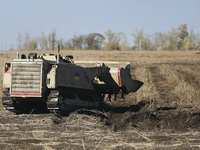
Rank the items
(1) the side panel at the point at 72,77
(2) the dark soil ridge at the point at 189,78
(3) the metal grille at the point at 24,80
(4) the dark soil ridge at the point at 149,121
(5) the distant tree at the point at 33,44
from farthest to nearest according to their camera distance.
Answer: (5) the distant tree at the point at 33,44 < (2) the dark soil ridge at the point at 189,78 < (1) the side panel at the point at 72,77 < (3) the metal grille at the point at 24,80 < (4) the dark soil ridge at the point at 149,121

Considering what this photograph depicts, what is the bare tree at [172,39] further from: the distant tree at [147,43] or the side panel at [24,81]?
the side panel at [24,81]

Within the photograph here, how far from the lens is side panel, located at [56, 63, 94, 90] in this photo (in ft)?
29.4

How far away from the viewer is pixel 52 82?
8.73 metres

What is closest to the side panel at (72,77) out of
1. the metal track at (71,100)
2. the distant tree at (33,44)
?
the metal track at (71,100)

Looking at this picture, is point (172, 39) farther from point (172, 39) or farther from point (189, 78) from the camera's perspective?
point (189, 78)

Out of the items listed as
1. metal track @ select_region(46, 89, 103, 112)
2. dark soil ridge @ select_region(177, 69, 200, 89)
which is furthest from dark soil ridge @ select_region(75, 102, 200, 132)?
dark soil ridge @ select_region(177, 69, 200, 89)

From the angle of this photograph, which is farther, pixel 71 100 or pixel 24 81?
pixel 71 100

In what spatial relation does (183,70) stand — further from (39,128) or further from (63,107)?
(39,128)

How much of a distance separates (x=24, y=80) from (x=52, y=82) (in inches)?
31.0

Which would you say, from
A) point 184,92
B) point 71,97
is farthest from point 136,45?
point 71,97

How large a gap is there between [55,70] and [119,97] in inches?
276

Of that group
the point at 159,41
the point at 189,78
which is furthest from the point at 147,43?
the point at 189,78

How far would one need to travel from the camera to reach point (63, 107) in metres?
9.30

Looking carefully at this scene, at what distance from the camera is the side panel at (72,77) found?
353 inches
